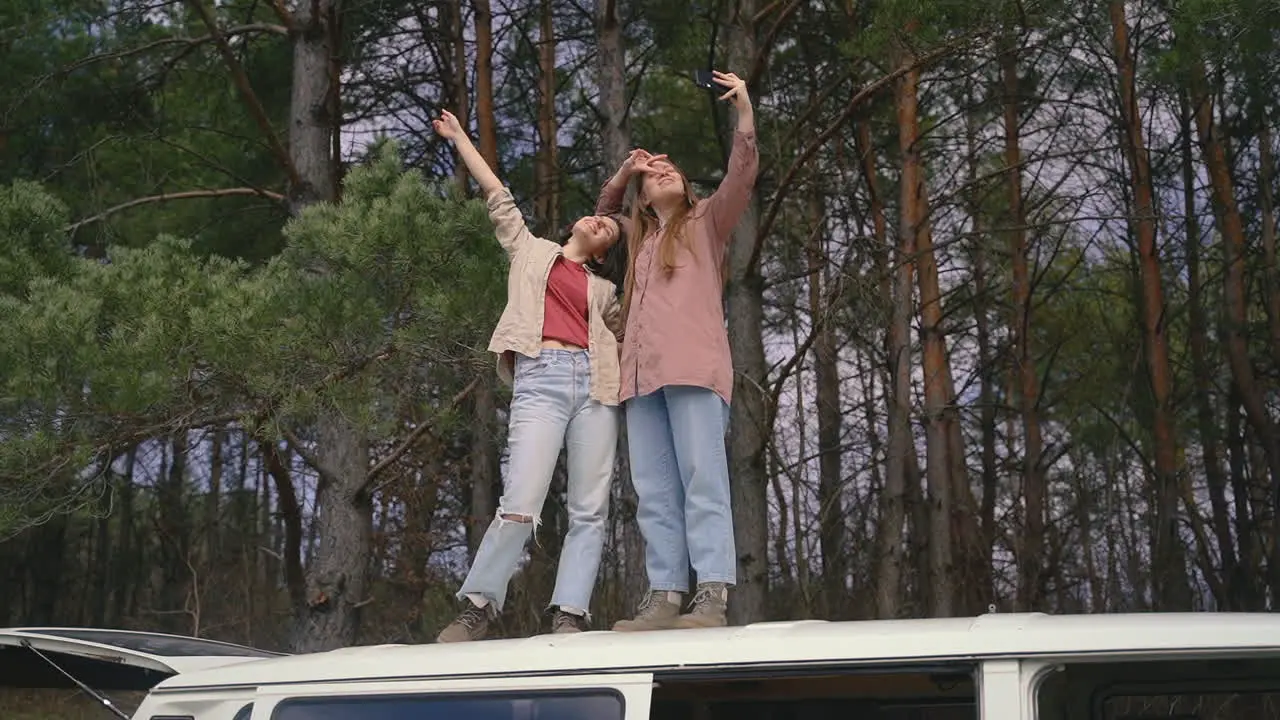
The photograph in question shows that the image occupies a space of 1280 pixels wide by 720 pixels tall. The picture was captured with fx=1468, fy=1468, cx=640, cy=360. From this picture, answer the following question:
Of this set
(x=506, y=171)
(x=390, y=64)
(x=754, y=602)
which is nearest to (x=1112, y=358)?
(x=506, y=171)

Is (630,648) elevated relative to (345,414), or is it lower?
lower

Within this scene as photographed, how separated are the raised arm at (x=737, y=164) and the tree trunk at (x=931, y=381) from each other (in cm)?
900

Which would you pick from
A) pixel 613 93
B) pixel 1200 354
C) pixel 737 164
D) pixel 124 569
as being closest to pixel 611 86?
pixel 613 93

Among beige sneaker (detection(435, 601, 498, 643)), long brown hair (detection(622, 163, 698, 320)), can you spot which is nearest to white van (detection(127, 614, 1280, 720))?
beige sneaker (detection(435, 601, 498, 643))

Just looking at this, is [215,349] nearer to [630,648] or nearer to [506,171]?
[630,648]

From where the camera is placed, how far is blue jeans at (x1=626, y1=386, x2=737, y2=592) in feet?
16.4

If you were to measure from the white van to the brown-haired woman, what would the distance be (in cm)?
95

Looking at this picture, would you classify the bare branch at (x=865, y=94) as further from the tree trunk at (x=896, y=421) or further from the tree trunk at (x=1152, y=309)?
the tree trunk at (x=1152, y=309)

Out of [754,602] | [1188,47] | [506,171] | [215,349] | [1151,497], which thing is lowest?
[754,602]

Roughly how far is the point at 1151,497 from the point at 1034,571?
1850mm

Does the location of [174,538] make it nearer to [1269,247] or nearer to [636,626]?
[1269,247]

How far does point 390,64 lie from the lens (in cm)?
1805

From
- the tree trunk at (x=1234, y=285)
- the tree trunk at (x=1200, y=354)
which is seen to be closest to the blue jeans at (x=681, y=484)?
the tree trunk at (x=1234, y=285)

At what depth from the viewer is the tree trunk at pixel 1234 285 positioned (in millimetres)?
14508
